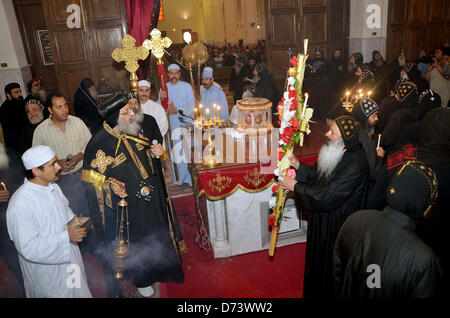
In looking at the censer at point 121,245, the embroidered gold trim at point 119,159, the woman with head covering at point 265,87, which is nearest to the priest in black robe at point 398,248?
the censer at point 121,245

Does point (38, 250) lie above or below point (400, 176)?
below

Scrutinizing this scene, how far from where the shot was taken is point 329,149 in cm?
317

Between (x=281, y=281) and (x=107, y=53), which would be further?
(x=107, y=53)

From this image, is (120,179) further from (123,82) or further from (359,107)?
(123,82)

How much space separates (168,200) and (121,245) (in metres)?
1.09

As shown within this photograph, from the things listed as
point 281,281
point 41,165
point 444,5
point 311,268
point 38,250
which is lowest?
point 281,281

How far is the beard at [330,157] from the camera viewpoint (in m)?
3.05

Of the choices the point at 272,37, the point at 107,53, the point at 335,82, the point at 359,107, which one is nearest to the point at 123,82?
the point at 107,53

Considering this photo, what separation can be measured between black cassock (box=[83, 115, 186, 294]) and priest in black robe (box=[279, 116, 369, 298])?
1.40 metres

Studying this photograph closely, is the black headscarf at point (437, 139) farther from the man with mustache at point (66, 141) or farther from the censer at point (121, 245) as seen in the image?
the man with mustache at point (66, 141)

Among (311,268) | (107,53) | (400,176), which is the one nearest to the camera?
(400,176)

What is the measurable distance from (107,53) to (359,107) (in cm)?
710

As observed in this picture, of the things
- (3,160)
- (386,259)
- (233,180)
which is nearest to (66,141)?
(3,160)

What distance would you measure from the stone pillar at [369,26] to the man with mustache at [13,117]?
31.4 ft
